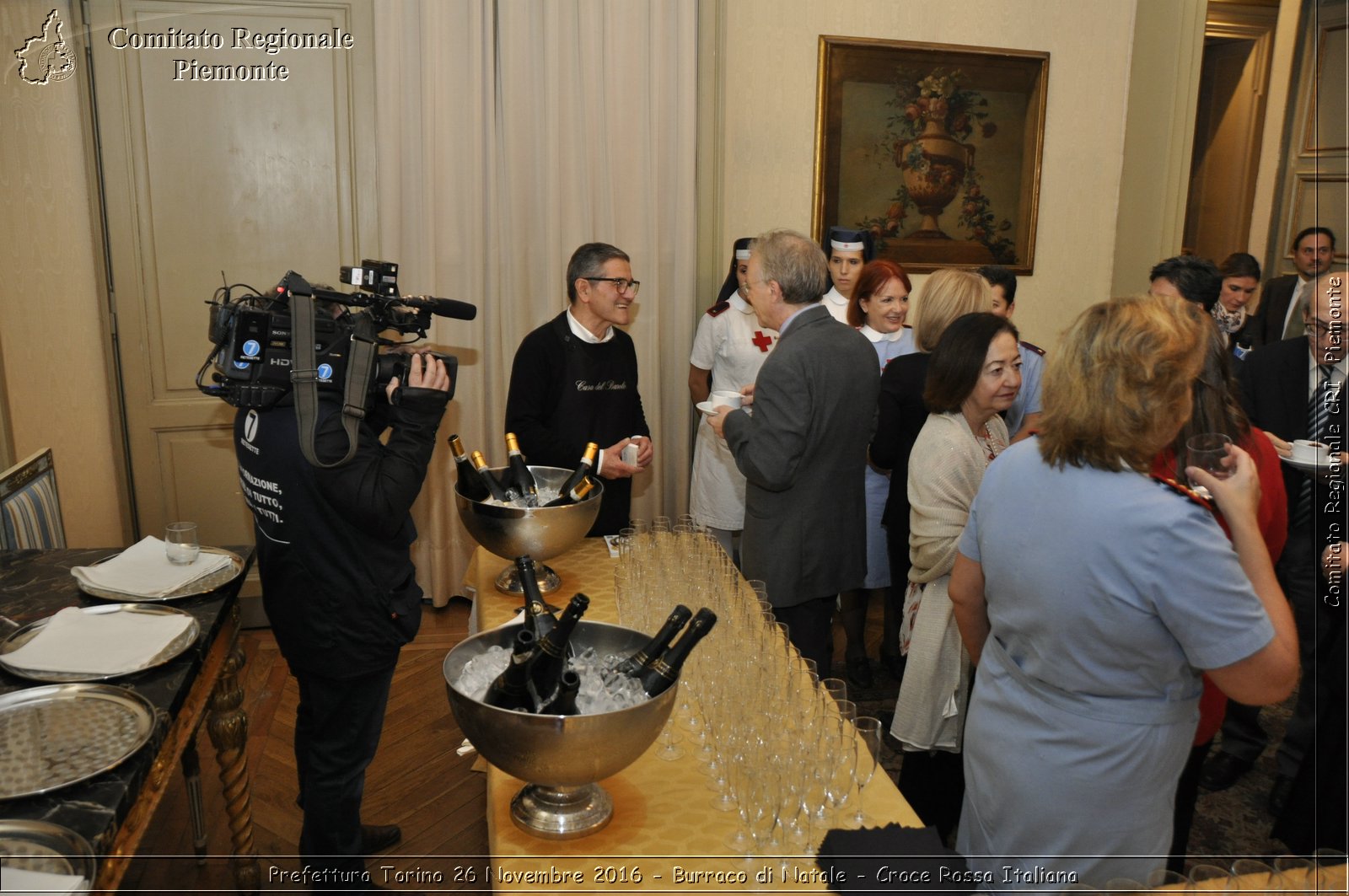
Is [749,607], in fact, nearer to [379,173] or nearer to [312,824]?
[312,824]

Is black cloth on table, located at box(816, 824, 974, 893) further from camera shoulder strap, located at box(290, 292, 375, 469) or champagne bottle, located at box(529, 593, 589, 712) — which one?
camera shoulder strap, located at box(290, 292, 375, 469)

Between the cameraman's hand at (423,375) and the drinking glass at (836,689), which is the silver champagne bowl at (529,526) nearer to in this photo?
the cameraman's hand at (423,375)

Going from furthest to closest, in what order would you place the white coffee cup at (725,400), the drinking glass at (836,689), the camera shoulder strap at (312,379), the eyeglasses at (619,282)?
the eyeglasses at (619,282)
the white coffee cup at (725,400)
the camera shoulder strap at (312,379)
the drinking glass at (836,689)

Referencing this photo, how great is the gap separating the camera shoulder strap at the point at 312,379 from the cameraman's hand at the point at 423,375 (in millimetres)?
96

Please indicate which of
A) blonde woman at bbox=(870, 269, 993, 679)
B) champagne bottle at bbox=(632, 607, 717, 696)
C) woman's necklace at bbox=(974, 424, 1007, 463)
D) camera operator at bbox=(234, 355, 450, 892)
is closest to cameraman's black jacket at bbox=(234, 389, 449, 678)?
camera operator at bbox=(234, 355, 450, 892)

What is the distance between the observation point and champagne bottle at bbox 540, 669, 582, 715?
1583 mm

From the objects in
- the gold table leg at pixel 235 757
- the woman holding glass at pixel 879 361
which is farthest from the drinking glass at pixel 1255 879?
the woman holding glass at pixel 879 361

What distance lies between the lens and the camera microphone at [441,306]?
227 centimetres

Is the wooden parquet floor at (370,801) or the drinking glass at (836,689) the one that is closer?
the drinking glass at (836,689)

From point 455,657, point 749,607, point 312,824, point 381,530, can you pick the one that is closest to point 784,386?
point 749,607

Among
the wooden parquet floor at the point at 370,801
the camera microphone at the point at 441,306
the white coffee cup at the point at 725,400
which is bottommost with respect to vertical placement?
the wooden parquet floor at the point at 370,801

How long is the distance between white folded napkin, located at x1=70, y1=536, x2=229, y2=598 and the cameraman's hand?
780mm

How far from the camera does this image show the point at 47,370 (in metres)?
4.05

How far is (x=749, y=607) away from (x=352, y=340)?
3.46 feet
